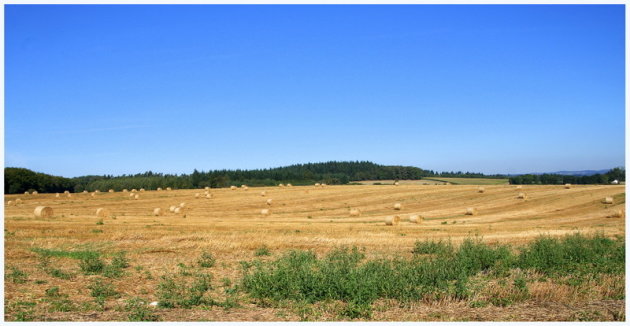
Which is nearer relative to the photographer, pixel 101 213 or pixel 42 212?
pixel 42 212

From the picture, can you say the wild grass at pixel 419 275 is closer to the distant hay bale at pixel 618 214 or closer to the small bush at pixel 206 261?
the small bush at pixel 206 261

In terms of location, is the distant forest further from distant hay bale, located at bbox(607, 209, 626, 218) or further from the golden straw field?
distant hay bale, located at bbox(607, 209, 626, 218)

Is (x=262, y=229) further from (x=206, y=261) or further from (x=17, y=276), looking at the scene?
(x=17, y=276)

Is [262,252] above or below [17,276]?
below

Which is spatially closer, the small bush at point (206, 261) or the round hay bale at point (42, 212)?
the small bush at point (206, 261)

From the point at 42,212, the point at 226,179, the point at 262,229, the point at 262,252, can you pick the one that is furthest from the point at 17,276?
the point at 226,179

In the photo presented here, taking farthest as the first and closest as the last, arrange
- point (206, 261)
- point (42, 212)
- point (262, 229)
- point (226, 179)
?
point (226, 179) < point (42, 212) < point (262, 229) < point (206, 261)

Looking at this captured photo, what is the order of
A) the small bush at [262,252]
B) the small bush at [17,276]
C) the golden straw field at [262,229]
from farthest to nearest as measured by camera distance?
the small bush at [262,252]
the small bush at [17,276]
the golden straw field at [262,229]

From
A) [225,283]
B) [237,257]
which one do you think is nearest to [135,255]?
[237,257]

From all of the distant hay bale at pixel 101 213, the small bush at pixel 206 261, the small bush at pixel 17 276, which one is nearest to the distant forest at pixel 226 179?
the distant hay bale at pixel 101 213

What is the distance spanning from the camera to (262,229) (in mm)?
27875

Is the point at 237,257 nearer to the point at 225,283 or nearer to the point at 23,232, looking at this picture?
the point at 225,283

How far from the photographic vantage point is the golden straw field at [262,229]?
10711mm
